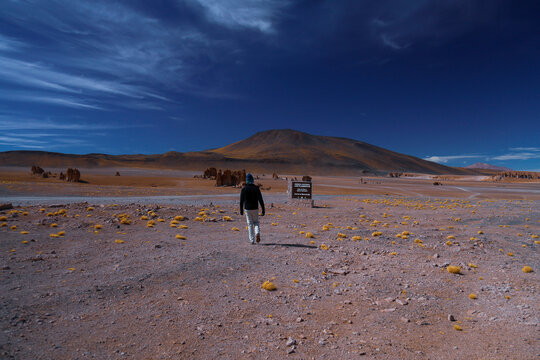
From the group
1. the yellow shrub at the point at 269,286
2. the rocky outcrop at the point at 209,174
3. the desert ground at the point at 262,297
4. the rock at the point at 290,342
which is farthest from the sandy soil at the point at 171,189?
the rock at the point at 290,342

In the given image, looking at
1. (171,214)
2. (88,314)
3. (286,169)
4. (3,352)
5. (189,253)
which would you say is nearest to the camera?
(3,352)

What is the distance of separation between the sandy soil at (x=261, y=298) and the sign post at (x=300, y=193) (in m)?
Result: 12.9

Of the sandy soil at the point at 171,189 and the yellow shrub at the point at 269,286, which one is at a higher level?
the sandy soil at the point at 171,189

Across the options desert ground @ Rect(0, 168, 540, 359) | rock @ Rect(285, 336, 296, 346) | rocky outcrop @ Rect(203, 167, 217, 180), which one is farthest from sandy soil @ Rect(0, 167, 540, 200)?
rock @ Rect(285, 336, 296, 346)

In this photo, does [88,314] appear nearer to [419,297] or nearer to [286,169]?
[419,297]

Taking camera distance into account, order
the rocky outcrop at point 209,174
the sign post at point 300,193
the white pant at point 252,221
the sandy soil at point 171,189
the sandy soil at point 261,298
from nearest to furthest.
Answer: the sandy soil at point 261,298 < the white pant at point 252,221 < the sign post at point 300,193 < the sandy soil at point 171,189 < the rocky outcrop at point 209,174

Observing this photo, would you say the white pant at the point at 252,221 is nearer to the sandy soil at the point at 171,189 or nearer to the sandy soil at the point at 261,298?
the sandy soil at the point at 261,298

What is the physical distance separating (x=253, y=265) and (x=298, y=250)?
1.94 m

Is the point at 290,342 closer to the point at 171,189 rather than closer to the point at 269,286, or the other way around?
the point at 269,286

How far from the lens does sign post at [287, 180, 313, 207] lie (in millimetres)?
23141

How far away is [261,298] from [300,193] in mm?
18410

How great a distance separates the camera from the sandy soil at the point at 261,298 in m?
4.08

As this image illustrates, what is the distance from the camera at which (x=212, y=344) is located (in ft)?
13.6

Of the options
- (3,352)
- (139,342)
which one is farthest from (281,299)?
(3,352)
